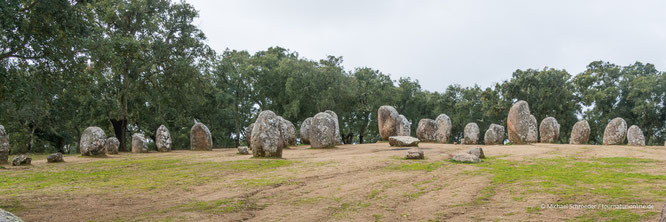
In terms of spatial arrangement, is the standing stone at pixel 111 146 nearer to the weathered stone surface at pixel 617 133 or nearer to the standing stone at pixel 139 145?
the standing stone at pixel 139 145

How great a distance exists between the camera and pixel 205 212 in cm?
774

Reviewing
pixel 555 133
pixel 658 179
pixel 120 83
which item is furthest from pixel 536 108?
pixel 120 83

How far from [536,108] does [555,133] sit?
8.50 meters

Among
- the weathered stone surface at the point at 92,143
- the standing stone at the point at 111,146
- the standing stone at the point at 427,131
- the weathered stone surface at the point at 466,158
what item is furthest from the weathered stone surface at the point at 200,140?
the weathered stone surface at the point at 466,158

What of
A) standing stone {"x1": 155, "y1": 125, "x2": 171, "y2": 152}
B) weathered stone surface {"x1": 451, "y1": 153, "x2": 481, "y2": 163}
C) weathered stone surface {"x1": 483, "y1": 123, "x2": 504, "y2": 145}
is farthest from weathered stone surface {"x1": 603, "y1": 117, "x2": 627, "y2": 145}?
standing stone {"x1": 155, "y1": 125, "x2": 171, "y2": 152}

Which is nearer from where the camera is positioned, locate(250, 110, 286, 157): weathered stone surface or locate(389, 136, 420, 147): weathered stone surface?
locate(250, 110, 286, 157): weathered stone surface

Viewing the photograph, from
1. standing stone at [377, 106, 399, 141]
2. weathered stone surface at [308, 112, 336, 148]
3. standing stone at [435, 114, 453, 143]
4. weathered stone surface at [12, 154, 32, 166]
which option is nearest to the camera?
weathered stone surface at [12, 154, 32, 166]

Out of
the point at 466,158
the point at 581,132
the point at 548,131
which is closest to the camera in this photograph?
the point at 466,158

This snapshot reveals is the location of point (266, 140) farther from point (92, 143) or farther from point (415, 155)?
point (92, 143)

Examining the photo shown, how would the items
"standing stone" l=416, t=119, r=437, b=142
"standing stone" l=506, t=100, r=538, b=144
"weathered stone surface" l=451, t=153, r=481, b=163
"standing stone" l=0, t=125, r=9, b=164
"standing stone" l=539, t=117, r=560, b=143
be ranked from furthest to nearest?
"standing stone" l=416, t=119, r=437, b=142 < "standing stone" l=539, t=117, r=560, b=143 < "standing stone" l=506, t=100, r=538, b=144 < "standing stone" l=0, t=125, r=9, b=164 < "weathered stone surface" l=451, t=153, r=481, b=163

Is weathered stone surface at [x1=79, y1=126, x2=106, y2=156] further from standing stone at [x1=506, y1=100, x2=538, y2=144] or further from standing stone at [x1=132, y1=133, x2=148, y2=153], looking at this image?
standing stone at [x1=506, y1=100, x2=538, y2=144]

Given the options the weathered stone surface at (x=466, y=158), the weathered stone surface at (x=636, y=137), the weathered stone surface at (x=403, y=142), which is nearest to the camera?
the weathered stone surface at (x=466, y=158)

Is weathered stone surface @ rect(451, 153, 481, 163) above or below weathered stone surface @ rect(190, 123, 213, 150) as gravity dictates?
below

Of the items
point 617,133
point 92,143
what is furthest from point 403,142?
point 92,143
